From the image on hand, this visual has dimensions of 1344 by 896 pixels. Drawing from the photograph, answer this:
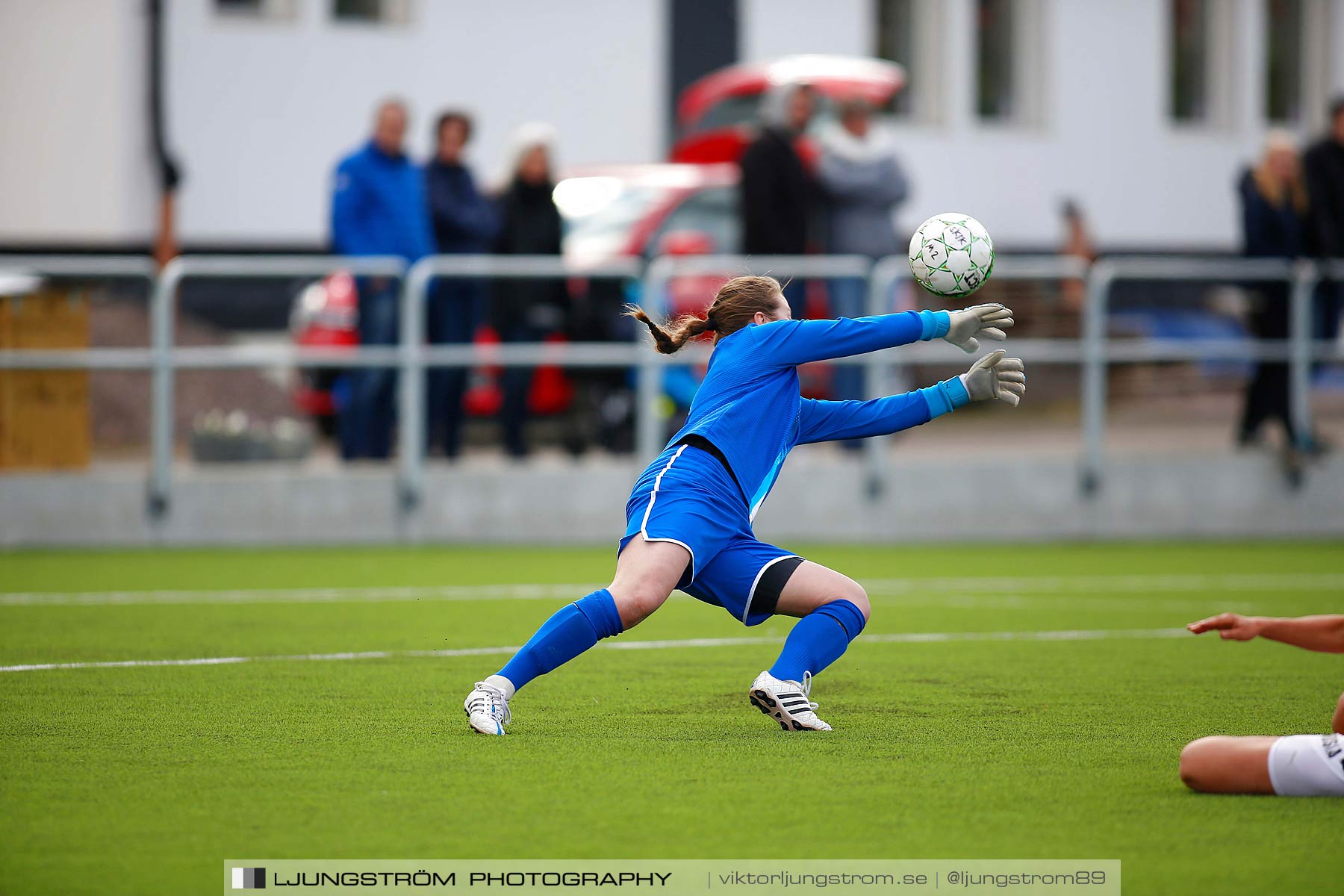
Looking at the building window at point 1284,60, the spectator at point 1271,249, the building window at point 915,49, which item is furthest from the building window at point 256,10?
the building window at point 1284,60

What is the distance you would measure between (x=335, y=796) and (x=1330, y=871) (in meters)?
2.31

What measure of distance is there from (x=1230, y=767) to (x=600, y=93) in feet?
59.4

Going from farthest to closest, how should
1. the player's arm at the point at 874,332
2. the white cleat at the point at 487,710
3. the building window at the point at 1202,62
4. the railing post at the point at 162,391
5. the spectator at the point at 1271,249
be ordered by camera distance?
the building window at the point at 1202,62 < the spectator at the point at 1271,249 < the railing post at the point at 162,391 < the player's arm at the point at 874,332 < the white cleat at the point at 487,710

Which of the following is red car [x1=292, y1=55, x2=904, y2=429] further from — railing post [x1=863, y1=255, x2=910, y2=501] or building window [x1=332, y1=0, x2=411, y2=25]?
building window [x1=332, y1=0, x2=411, y2=25]

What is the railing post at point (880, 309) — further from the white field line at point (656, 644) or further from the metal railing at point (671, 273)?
the white field line at point (656, 644)

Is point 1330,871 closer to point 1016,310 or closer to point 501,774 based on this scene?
point 501,774

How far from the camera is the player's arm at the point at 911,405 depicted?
6094 millimetres

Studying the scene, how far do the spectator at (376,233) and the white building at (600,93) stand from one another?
24.6ft

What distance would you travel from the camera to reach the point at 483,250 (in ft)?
43.1

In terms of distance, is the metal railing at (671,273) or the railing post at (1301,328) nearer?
the metal railing at (671,273)

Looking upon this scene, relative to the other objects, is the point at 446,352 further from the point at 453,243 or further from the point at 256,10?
the point at 256,10

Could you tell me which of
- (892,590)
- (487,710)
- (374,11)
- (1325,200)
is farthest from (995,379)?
(374,11)

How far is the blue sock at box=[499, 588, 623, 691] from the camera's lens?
5.64 m

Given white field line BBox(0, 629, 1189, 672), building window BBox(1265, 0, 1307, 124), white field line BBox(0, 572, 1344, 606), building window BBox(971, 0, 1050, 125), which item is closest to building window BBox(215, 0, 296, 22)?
building window BBox(971, 0, 1050, 125)
